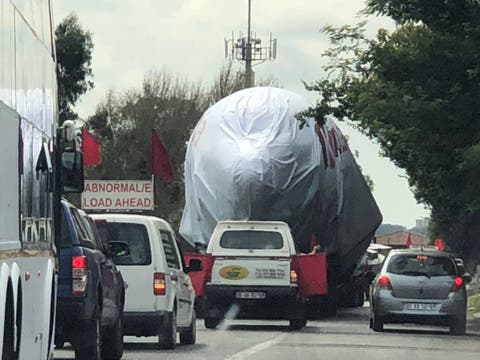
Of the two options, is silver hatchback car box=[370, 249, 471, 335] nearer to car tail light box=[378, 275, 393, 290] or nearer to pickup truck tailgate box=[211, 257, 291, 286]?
car tail light box=[378, 275, 393, 290]

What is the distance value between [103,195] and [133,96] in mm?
44143

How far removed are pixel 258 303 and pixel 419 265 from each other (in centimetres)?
315

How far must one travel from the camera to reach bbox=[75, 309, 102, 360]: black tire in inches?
637

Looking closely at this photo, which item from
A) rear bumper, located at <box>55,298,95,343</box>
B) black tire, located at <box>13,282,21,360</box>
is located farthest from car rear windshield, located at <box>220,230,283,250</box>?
black tire, located at <box>13,282,21,360</box>

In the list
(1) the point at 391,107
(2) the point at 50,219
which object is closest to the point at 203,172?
(1) the point at 391,107

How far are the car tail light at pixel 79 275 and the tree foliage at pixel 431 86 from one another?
526 inches

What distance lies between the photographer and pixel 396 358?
68.4 ft

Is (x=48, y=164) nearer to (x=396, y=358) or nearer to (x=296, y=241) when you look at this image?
(x=396, y=358)

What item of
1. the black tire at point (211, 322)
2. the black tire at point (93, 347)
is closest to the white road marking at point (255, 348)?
the black tire at point (211, 322)

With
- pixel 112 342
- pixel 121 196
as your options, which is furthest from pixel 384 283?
pixel 112 342

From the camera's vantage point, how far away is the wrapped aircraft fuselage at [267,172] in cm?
3136

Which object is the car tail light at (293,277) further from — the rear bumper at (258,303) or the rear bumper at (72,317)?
the rear bumper at (72,317)

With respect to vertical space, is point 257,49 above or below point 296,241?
above

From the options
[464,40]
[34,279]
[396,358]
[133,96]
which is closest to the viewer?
[34,279]
